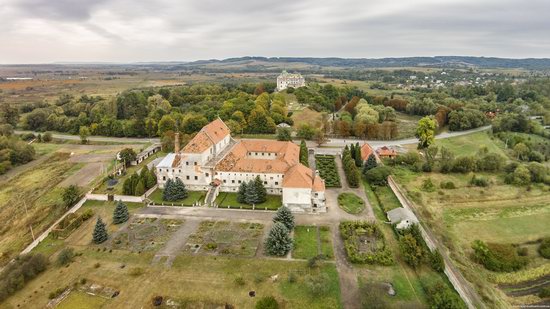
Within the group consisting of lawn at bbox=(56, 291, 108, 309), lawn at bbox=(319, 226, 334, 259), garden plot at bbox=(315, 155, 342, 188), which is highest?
garden plot at bbox=(315, 155, 342, 188)

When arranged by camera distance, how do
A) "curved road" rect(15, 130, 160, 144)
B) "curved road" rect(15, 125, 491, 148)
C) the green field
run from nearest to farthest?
the green field < "curved road" rect(15, 125, 491, 148) < "curved road" rect(15, 130, 160, 144)

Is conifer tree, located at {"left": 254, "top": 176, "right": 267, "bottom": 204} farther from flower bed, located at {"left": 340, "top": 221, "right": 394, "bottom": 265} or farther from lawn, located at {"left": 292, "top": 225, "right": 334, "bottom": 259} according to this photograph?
flower bed, located at {"left": 340, "top": 221, "right": 394, "bottom": 265}

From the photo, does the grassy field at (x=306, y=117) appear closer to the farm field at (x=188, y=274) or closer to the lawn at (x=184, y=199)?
the lawn at (x=184, y=199)

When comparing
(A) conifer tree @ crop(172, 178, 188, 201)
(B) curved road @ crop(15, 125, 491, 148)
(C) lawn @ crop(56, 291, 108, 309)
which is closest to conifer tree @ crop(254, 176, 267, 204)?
(A) conifer tree @ crop(172, 178, 188, 201)

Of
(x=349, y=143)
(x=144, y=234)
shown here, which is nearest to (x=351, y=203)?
(x=144, y=234)

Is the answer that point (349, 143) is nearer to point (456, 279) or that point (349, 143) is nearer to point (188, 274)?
point (456, 279)

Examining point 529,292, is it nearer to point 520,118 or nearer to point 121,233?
point 121,233
